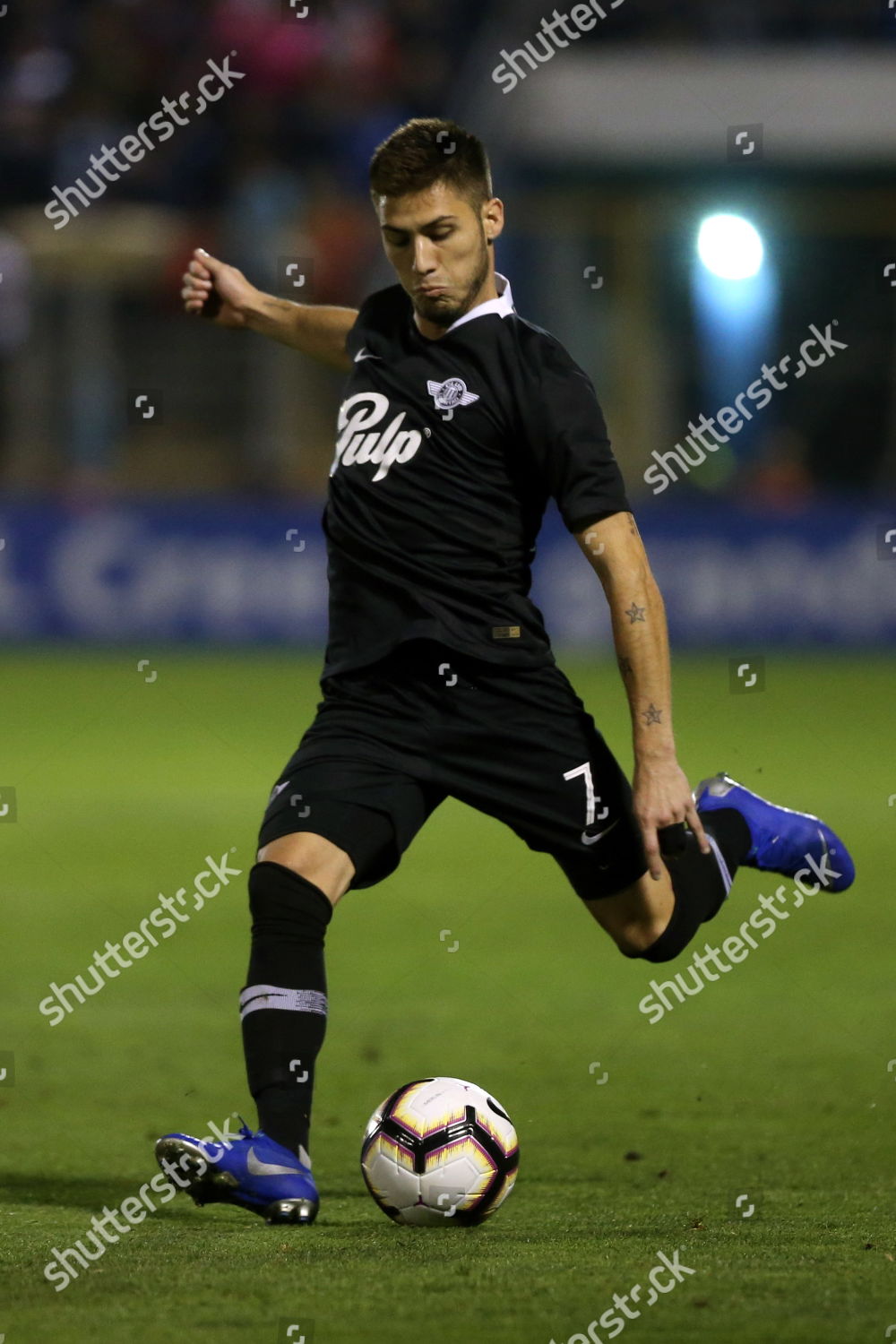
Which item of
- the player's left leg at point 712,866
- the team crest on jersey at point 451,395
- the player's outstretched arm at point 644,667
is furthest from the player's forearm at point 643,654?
the team crest on jersey at point 451,395

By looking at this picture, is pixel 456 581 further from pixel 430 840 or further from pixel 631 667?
pixel 430 840

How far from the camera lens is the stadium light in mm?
5508

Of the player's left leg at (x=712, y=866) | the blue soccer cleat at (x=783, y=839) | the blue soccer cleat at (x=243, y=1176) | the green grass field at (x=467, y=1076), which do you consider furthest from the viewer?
the blue soccer cleat at (x=783, y=839)

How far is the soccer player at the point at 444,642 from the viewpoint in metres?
4.54

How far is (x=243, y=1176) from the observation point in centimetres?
436

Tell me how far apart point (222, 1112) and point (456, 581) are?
5.54ft

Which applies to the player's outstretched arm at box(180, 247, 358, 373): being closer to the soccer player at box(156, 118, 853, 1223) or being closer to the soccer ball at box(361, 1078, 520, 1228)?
the soccer player at box(156, 118, 853, 1223)

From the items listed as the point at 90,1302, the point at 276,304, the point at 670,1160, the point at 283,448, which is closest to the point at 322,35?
the point at 283,448

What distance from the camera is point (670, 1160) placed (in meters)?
5.14

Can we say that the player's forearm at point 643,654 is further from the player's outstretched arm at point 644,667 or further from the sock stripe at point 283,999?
the sock stripe at point 283,999

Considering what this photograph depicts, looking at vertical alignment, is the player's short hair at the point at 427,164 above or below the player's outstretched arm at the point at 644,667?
above

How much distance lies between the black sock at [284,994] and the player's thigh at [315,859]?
0.02 metres

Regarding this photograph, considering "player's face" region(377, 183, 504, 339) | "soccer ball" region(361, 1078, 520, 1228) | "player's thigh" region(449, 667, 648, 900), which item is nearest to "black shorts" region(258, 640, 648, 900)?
"player's thigh" region(449, 667, 648, 900)

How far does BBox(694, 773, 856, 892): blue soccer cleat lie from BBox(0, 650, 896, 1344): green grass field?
0.61m
